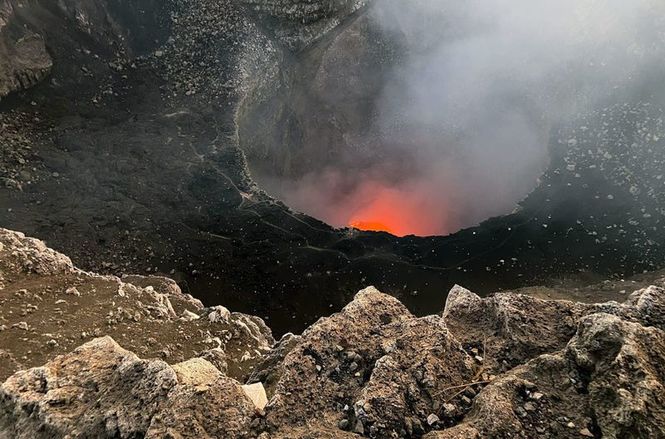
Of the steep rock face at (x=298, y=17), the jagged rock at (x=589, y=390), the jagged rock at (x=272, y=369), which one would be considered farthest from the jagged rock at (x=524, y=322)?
the steep rock face at (x=298, y=17)

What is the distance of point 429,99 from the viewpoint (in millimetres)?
32875

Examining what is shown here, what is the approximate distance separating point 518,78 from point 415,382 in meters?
27.3

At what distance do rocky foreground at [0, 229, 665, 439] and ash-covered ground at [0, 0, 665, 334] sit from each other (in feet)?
41.8

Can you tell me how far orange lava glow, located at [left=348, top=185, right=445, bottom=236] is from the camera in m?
30.7

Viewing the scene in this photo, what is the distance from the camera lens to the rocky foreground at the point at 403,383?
5410mm

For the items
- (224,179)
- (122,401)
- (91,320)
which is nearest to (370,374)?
(122,401)

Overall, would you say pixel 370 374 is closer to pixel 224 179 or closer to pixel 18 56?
pixel 224 179

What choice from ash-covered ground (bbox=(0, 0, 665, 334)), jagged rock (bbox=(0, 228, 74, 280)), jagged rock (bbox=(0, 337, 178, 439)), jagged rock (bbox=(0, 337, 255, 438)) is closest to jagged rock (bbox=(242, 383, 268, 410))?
jagged rock (bbox=(0, 337, 255, 438))

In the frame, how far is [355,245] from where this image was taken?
22.3m

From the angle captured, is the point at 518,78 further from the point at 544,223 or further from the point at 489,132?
the point at 544,223

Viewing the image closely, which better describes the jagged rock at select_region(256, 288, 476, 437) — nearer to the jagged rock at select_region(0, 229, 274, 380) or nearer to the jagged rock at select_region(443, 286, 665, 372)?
the jagged rock at select_region(443, 286, 665, 372)

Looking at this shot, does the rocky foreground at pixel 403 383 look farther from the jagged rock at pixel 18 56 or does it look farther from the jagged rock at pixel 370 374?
the jagged rock at pixel 18 56

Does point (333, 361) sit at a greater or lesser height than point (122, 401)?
greater

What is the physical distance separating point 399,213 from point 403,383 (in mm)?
25999
